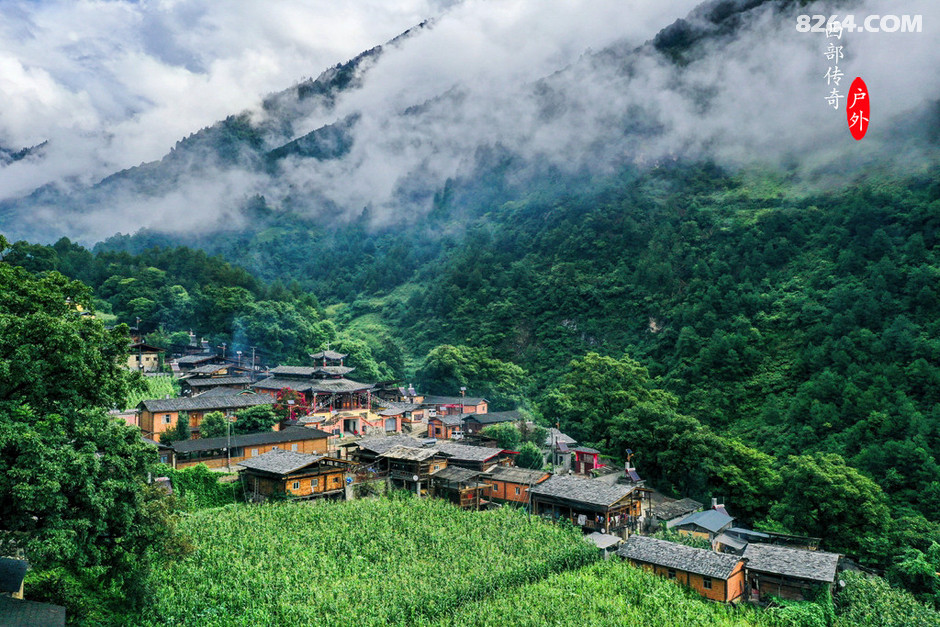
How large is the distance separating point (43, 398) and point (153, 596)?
8.55 metres

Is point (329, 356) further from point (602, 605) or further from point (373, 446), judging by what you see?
point (602, 605)

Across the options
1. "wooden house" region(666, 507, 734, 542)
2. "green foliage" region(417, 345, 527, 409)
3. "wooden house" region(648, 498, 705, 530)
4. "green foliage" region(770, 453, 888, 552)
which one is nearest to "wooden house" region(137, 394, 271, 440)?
"green foliage" region(417, 345, 527, 409)

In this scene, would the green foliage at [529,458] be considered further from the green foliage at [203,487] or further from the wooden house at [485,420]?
the green foliage at [203,487]

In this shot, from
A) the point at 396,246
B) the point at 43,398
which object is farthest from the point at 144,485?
the point at 396,246

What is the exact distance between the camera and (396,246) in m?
118

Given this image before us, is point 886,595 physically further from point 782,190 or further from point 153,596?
point 782,190

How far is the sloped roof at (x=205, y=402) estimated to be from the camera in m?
38.9

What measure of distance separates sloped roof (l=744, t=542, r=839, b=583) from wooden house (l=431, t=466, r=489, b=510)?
14.7 metres

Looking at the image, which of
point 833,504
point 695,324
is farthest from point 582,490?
point 695,324

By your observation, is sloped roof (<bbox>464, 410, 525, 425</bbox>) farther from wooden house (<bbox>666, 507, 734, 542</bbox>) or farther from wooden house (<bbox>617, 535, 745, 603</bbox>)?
wooden house (<bbox>617, 535, 745, 603</bbox>)

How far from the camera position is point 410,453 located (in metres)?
35.4

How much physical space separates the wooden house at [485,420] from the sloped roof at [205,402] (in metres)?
17.4

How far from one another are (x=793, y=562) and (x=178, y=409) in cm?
3851

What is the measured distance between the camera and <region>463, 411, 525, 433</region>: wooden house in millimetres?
50438
